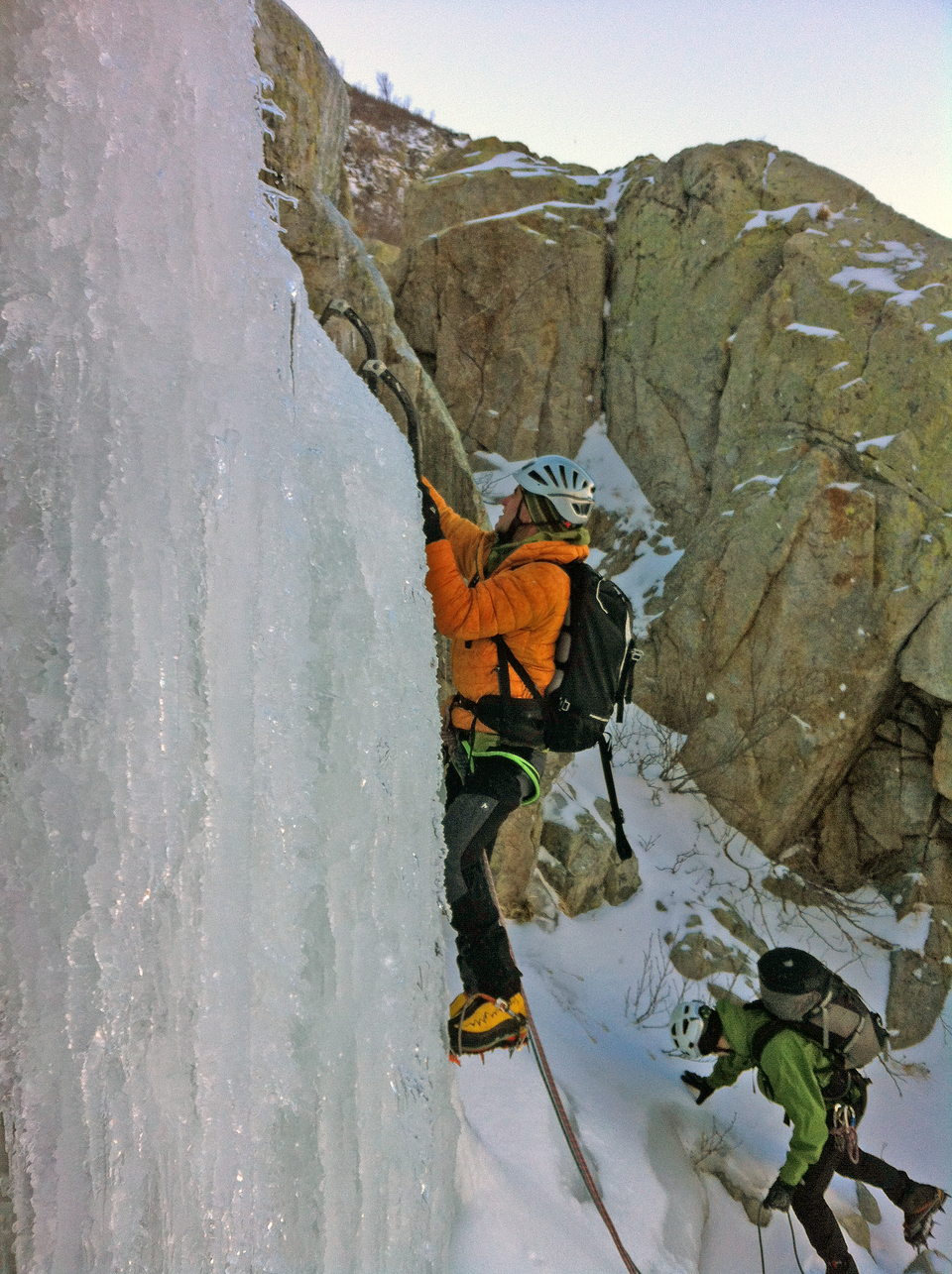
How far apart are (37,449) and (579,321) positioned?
8121mm

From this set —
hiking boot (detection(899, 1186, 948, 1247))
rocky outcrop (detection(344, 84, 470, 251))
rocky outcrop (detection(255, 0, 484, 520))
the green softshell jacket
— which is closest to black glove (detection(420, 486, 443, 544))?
rocky outcrop (detection(255, 0, 484, 520))

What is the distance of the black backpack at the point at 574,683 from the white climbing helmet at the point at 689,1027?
1.91 meters

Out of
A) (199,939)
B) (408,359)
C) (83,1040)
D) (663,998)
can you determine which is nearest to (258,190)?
(199,939)

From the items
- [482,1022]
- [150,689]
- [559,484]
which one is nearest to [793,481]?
[559,484]

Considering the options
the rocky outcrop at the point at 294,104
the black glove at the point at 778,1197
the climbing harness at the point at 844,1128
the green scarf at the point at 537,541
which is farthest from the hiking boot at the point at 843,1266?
the rocky outcrop at the point at 294,104

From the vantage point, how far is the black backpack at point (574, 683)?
6.94 feet

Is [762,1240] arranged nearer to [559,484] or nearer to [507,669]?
[507,669]

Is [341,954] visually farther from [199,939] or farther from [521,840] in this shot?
[521,840]

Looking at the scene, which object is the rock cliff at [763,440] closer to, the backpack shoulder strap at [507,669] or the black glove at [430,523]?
the backpack shoulder strap at [507,669]

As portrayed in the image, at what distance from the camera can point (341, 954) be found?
1133 millimetres

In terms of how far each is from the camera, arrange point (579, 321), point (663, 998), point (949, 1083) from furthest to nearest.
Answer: point (579, 321)
point (949, 1083)
point (663, 998)

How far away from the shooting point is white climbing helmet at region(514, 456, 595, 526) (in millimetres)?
2172

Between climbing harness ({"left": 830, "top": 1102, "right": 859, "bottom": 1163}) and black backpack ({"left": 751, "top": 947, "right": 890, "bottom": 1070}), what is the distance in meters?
0.17

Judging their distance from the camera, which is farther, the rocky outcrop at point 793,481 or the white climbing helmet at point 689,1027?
→ the rocky outcrop at point 793,481
